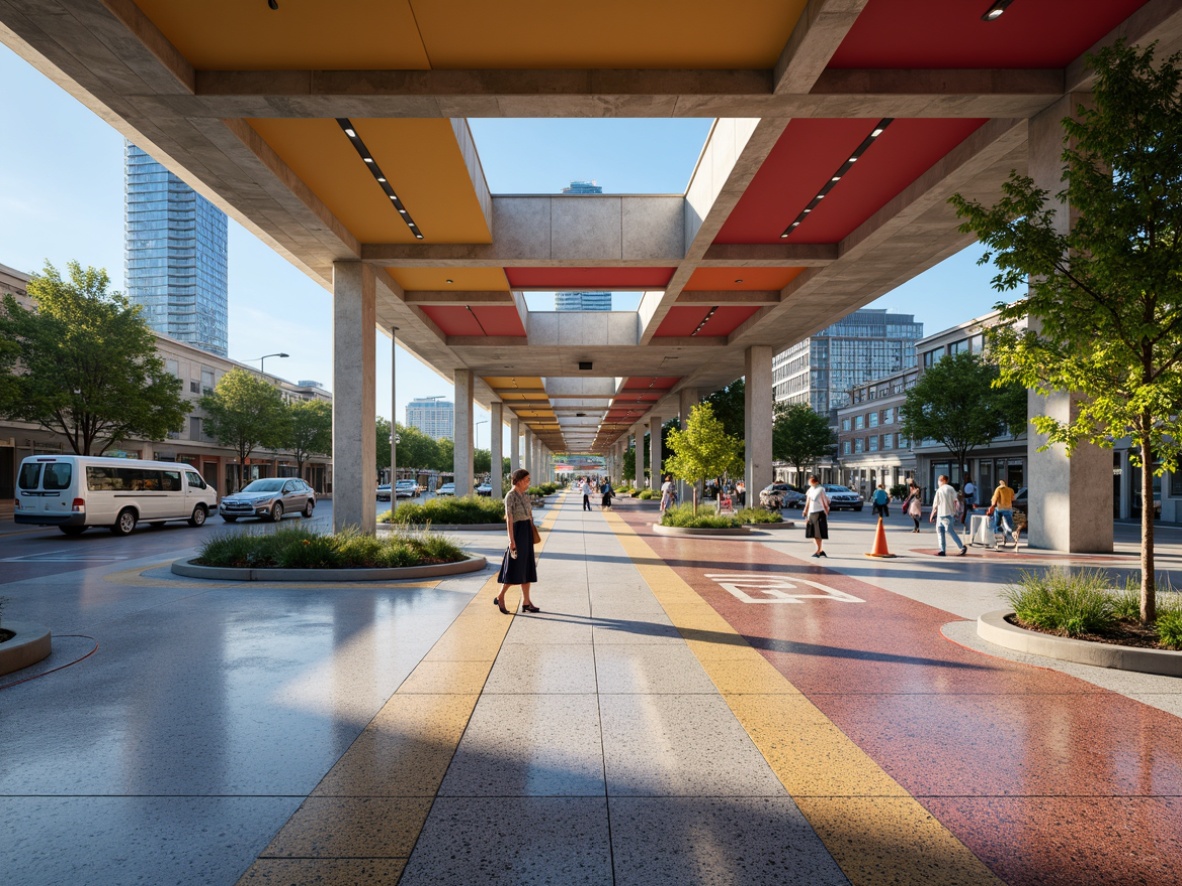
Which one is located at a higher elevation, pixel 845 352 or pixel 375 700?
pixel 845 352

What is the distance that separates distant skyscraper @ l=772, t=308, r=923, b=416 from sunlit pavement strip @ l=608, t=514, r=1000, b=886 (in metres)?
124

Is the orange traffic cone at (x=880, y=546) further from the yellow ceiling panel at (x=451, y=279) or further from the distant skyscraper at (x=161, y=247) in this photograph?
the distant skyscraper at (x=161, y=247)

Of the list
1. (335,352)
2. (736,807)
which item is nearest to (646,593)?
(736,807)

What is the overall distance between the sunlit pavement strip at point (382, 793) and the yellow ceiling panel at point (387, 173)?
9.56m

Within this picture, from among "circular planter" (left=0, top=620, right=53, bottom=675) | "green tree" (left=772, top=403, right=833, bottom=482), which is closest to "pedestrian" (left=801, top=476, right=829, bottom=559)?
"circular planter" (left=0, top=620, right=53, bottom=675)

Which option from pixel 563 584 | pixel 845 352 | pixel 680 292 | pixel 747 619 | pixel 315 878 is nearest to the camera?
pixel 315 878

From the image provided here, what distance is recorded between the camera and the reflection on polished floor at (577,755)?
317 cm

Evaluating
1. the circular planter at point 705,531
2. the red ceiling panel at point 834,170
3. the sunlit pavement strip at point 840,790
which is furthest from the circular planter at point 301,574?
the circular planter at point 705,531

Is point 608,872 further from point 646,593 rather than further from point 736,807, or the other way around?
point 646,593

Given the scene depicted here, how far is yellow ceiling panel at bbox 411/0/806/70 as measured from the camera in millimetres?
8820

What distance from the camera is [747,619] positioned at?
855 centimetres

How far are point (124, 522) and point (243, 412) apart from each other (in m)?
30.7

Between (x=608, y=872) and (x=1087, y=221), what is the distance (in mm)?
7542

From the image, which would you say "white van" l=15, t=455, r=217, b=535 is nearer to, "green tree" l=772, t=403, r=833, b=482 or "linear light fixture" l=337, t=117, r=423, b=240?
"linear light fixture" l=337, t=117, r=423, b=240
